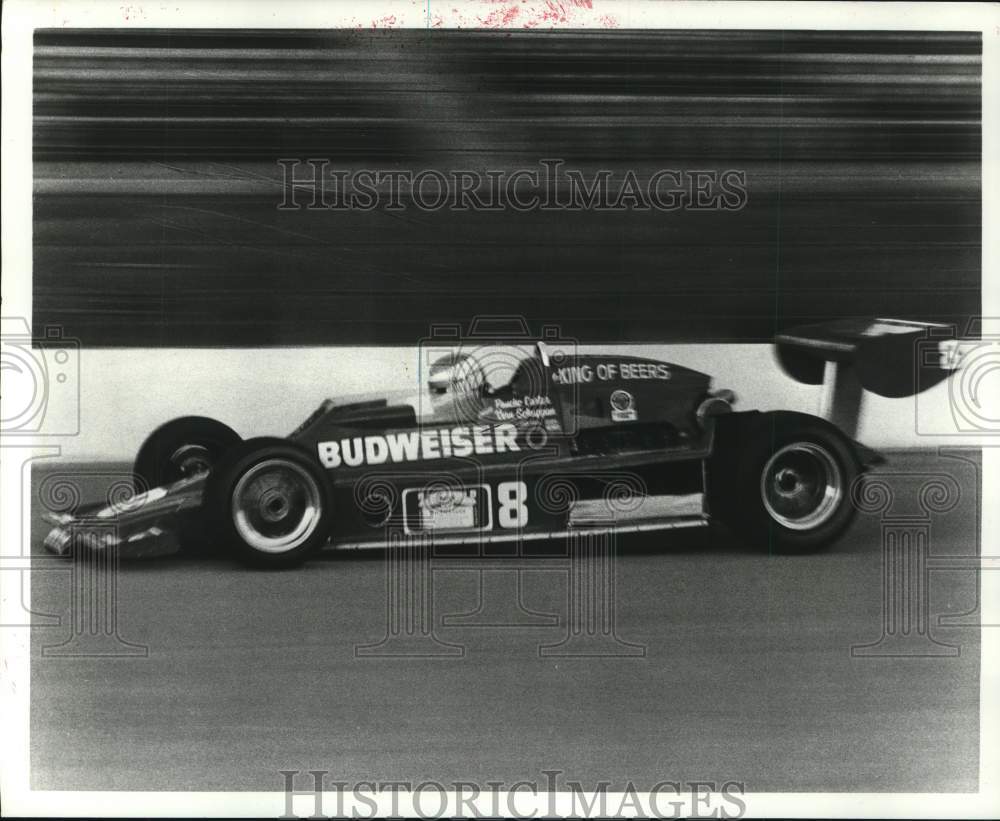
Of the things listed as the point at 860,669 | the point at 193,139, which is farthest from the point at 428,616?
the point at 193,139

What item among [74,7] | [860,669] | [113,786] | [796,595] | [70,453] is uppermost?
[74,7]

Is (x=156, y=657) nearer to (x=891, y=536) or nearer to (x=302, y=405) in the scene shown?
(x=302, y=405)

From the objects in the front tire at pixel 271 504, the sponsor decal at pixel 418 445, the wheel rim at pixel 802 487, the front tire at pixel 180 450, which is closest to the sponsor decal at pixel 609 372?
the sponsor decal at pixel 418 445

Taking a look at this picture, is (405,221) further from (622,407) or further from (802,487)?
(802,487)

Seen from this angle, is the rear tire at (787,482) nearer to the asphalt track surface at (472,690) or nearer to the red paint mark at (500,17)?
the asphalt track surface at (472,690)

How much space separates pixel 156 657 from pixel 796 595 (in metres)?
2.10

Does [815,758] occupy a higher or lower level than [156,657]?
lower

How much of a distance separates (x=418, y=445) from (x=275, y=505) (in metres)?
0.50

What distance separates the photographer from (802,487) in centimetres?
333

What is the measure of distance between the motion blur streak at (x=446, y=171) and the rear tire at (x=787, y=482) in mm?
346

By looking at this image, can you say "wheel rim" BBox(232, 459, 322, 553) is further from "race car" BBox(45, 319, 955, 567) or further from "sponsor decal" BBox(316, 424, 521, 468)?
"sponsor decal" BBox(316, 424, 521, 468)

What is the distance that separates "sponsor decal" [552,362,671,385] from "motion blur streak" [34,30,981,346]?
0.33ft

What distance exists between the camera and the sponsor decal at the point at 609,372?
3266mm

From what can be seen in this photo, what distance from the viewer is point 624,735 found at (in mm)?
3238
